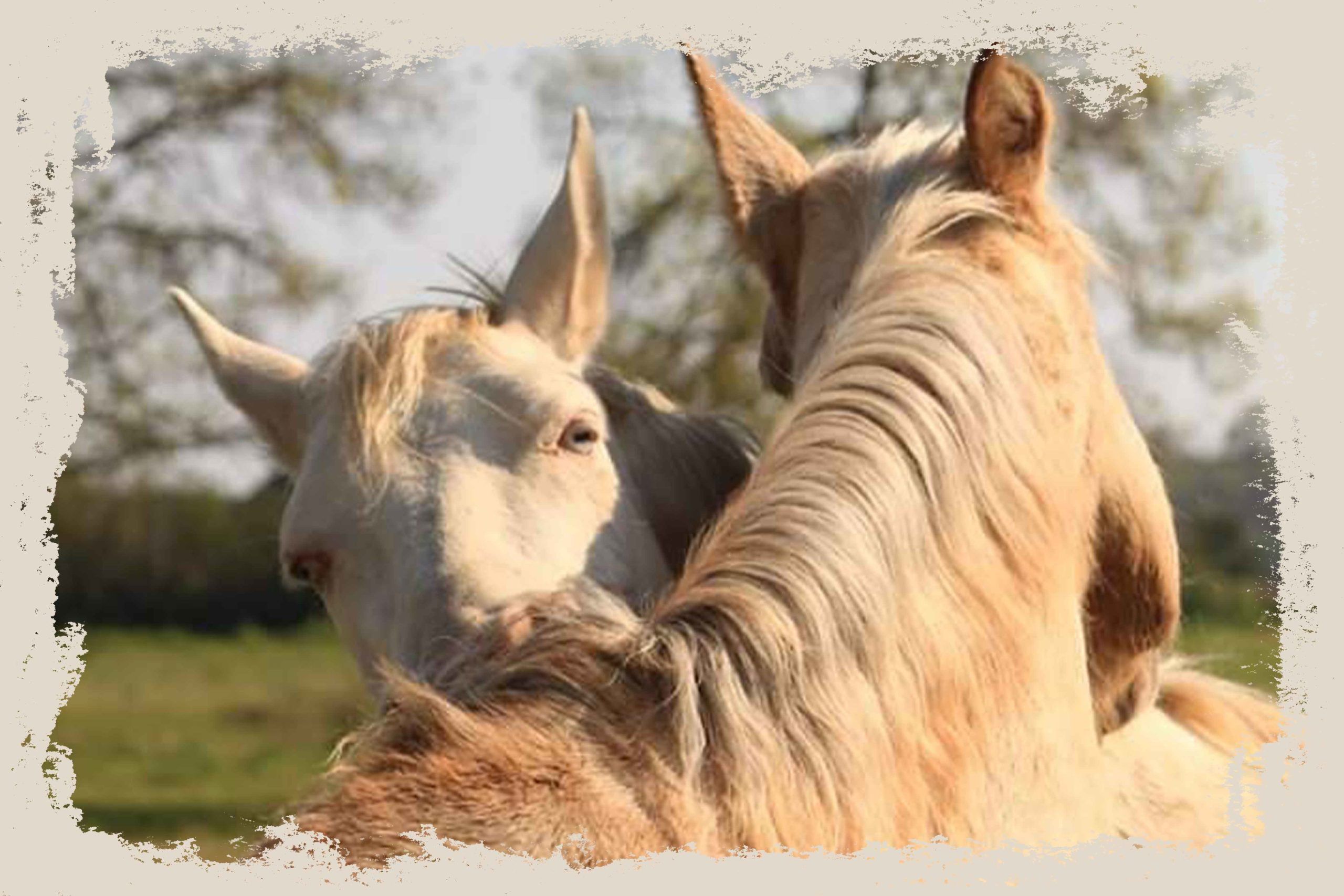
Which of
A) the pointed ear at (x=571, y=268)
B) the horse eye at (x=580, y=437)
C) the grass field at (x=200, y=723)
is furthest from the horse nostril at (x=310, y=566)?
→ the grass field at (x=200, y=723)

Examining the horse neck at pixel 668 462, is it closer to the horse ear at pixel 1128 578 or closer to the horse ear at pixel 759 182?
the horse ear at pixel 759 182

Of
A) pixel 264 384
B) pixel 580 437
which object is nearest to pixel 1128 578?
pixel 580 437

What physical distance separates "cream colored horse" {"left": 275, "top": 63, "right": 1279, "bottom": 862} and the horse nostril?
50.8 inches

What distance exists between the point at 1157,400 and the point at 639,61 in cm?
310

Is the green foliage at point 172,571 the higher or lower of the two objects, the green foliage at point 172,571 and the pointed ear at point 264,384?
the lower

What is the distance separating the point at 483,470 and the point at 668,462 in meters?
0.43

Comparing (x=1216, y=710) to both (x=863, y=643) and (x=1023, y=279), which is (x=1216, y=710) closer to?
(x=1023, y=279)

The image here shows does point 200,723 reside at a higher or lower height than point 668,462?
lower

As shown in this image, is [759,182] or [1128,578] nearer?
[1128,578]

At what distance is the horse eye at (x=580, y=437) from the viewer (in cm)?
386

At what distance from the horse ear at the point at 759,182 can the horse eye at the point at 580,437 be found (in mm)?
419

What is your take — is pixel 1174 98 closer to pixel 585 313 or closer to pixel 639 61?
pixel 639 61

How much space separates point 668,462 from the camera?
403 cm

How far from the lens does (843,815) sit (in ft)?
7.46
